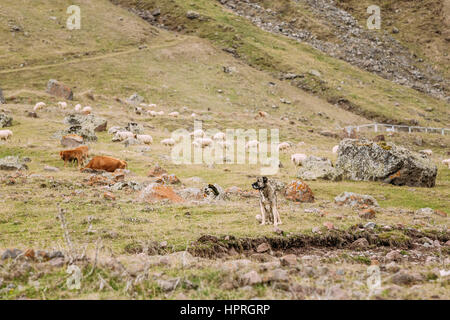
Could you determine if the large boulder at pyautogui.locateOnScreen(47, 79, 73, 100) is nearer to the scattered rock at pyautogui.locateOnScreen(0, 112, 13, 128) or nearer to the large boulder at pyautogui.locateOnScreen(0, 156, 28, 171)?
the scattered rock at pyautogui.locateOnScreen(0, 112, 13, 128)

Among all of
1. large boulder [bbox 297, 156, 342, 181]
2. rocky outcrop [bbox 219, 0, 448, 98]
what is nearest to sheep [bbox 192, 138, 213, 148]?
large boulder [bbox 297, 156, 342, 181]

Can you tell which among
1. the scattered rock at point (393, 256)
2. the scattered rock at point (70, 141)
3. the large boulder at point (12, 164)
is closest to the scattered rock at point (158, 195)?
the scattered rock at point (393, 256)

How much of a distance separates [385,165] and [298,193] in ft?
29.5

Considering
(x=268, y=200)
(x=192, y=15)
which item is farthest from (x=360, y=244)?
(x=192, y=15)

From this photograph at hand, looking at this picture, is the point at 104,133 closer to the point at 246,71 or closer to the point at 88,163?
the point at 88,163

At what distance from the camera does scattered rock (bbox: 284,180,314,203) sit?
20281 mm

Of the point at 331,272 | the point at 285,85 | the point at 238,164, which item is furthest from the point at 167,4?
the point at 331,272

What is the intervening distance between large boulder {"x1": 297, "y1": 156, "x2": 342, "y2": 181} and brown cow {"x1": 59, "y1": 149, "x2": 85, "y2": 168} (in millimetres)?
13963

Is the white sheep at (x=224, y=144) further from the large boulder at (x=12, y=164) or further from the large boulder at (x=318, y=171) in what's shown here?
the large boulder at (x=12, y=164)

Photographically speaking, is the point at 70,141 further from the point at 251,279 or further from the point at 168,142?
the point at 251,279

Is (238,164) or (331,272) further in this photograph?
(238,164)

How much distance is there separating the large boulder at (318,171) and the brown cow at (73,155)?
45.8ft
